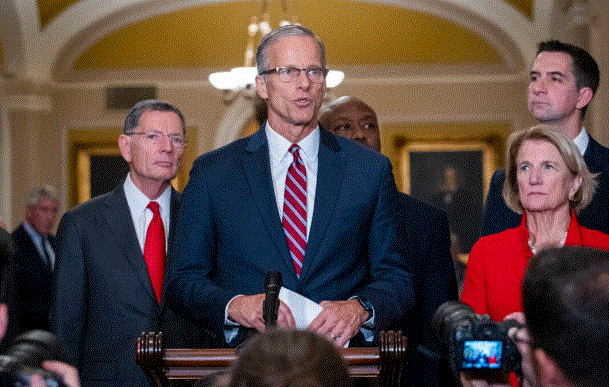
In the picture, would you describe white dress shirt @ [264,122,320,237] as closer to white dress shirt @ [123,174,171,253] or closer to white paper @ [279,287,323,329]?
white paper @ [279,287,323,329]

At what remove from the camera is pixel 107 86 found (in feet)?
39.7

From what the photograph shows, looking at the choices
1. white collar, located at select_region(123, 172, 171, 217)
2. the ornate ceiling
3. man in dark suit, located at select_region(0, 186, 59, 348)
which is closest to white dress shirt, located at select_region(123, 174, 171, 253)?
white collar, located at select_region(123, 172, 171, 217)

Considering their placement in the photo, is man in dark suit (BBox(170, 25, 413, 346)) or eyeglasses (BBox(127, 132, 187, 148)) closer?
man in dark suit (BBox(170, 25, 413, 346))

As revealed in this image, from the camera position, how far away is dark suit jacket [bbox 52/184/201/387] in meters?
3.09

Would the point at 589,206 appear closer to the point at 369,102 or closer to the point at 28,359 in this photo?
the point at 28,359

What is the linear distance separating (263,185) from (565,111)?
5.03ft

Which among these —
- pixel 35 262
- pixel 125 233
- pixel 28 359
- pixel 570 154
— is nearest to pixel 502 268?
pixel 570 154

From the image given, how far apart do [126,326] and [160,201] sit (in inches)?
20.4

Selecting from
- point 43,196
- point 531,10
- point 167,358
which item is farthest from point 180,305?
point 531,10

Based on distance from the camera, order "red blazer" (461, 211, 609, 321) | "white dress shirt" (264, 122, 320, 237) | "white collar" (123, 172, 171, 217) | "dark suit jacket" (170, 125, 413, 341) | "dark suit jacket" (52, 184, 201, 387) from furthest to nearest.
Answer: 1. "white collar" (123, 172, 171, 217)
2. "dark suit jacket" (52, 184, 201, 387)
3. "red blazer" (461, 211, 609, 321)
4. "white dress shirt" (264, 122, 320, 237)
5. "dark suit jacket" (170, 125, 413, 341)

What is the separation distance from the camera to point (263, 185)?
256 cm

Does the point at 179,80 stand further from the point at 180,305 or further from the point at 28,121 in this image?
the point at 180,305

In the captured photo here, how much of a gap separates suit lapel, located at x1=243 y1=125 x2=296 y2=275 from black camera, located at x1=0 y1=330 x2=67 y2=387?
1033mm

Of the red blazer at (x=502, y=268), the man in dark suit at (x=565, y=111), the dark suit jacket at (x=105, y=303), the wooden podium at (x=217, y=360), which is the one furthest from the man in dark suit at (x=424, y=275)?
the wooden podium at (x=217, y=360)
